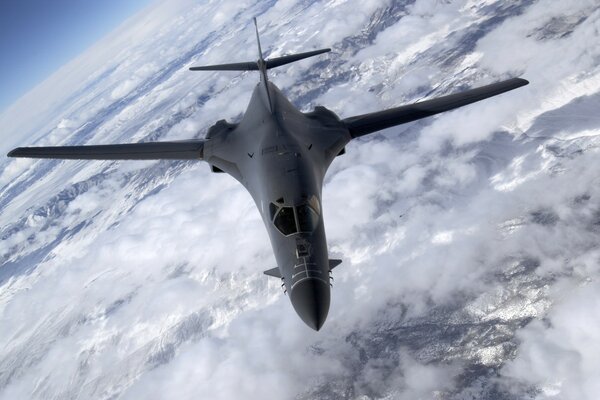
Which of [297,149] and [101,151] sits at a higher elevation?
[101,151]

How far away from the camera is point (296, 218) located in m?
10.3

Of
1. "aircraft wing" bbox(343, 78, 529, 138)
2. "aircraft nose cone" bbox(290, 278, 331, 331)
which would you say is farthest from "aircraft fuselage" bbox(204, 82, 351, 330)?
"aircraft wing" bbox(343, 78, 529, 138)

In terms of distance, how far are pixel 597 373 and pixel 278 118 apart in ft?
748

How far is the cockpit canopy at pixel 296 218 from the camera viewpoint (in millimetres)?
10289

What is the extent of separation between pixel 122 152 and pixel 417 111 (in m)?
15.3

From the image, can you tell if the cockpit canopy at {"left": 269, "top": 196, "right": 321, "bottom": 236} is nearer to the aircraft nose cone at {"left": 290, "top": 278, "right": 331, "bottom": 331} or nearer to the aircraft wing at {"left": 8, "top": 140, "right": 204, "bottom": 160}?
the aircraft nose cone at {"left": 290, "top": 278, "right": 331, "bottom": 331}

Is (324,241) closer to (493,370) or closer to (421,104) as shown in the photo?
(421,104)

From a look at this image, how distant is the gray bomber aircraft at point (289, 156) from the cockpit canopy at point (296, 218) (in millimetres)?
30

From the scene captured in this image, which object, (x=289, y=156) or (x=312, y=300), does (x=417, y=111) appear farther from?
(x=312, y=300)

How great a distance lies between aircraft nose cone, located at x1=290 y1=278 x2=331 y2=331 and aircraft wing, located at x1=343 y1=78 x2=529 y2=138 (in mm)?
9824

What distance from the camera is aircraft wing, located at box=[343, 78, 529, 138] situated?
55.8 feet

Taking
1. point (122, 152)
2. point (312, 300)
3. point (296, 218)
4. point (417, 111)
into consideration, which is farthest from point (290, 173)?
point (122, 152)

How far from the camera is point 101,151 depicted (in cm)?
1802

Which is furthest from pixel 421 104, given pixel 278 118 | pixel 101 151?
pixel 101 151
